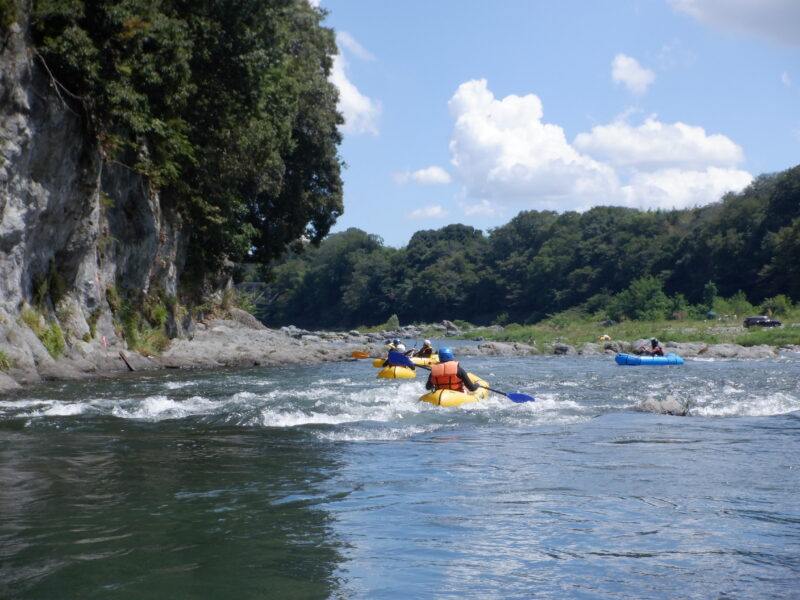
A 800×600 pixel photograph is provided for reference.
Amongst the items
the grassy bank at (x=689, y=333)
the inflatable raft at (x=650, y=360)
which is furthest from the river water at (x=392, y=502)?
the grassy bank at (x=689, y=333)

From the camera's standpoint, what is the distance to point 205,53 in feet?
65.4

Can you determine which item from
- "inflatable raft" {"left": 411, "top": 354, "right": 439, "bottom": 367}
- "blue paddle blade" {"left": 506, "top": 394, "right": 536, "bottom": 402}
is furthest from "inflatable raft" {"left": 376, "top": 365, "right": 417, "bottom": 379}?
"blue paddle blade" {"left": 506, "top": 394, "right": 536, "bottom": 402}

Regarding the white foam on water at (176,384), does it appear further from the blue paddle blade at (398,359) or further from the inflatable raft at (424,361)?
the inflatable raft at (424,361)

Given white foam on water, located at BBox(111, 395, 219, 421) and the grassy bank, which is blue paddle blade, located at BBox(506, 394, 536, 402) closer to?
white foam on water, located at BBox(111, 395, 219, 421)

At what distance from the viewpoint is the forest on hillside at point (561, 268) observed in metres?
55.1

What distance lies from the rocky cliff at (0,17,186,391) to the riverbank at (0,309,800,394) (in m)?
0.05

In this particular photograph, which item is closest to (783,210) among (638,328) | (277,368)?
(638,328)

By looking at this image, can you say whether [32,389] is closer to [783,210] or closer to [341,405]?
[341,405]

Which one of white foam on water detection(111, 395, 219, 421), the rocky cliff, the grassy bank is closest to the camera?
white foam on water detection(111, 395, 219, 421)

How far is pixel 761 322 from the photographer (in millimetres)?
39688

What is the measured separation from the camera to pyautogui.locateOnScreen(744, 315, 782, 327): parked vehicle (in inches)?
1534

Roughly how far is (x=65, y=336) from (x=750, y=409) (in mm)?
14097

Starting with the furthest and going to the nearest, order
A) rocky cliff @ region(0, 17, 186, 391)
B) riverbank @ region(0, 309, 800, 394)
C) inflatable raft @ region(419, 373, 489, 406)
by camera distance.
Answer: riverbank @ region(0, 309, 800, 394) → rocky cliff @ region(0, 17, 186, 391) → inflatable raft @ region(419, 373, 489, 406)

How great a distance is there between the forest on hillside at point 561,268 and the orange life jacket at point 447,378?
21779 mm
